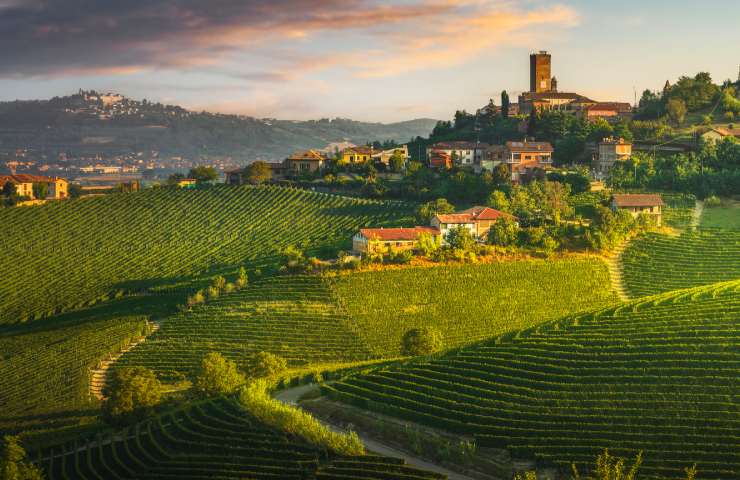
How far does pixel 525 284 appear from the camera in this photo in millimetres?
53531

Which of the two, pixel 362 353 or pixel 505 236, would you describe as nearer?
pixel 362 353

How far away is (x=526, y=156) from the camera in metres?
77.2

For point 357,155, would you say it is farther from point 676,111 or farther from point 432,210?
point 676,111

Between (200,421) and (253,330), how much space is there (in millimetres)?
12108

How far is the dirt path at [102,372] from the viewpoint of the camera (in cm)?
4678

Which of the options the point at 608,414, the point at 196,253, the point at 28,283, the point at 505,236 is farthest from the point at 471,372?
the point at 28,283

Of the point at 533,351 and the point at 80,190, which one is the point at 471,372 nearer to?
the point at 533,351

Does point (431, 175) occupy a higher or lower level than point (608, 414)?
higher

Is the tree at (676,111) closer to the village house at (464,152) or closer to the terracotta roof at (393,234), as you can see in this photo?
the village house at (464,152)

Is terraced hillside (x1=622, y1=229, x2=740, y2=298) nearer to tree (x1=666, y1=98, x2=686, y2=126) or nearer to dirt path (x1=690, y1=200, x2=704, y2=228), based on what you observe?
dirt path (x1=690, y1=200, x2=704, y2=228)

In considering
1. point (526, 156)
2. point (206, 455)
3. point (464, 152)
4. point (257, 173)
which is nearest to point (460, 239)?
point (526, 156)

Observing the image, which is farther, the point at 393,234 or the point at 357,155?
the point at 357,155

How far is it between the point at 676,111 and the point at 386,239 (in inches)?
1565

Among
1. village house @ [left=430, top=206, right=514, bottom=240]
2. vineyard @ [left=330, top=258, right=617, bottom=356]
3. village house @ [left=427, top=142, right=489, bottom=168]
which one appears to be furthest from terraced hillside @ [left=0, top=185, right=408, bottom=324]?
village house @ [left=427, top=142, right=489, bottom=168]
